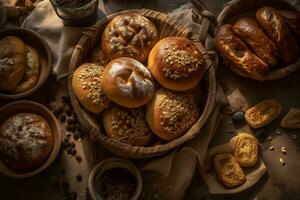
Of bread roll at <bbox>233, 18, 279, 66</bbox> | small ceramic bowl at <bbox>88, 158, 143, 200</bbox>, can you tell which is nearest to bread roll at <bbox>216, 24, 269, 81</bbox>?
bread roll at <bbox>233, 18, 279, 66</bbox>

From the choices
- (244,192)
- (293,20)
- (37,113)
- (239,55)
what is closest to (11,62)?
(37,113)

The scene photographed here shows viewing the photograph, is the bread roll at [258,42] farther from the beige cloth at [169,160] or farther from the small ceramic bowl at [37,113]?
the small ceramic bowl at [37,113]

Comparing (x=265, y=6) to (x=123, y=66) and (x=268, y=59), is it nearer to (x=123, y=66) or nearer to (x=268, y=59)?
(x=268, y=59)

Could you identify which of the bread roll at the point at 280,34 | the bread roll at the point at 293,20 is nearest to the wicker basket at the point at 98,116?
the bread roll at the point at 280,34

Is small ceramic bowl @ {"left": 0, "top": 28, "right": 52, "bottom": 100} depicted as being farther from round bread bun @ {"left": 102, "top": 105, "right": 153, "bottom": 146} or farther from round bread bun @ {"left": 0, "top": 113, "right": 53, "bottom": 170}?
round bread bun @ {"left": 102, "top": 105, "right": 153, "bottom": 146}

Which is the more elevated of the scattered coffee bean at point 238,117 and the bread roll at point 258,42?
the bread roll at point 258,42

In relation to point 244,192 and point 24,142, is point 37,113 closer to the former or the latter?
point 24,142
